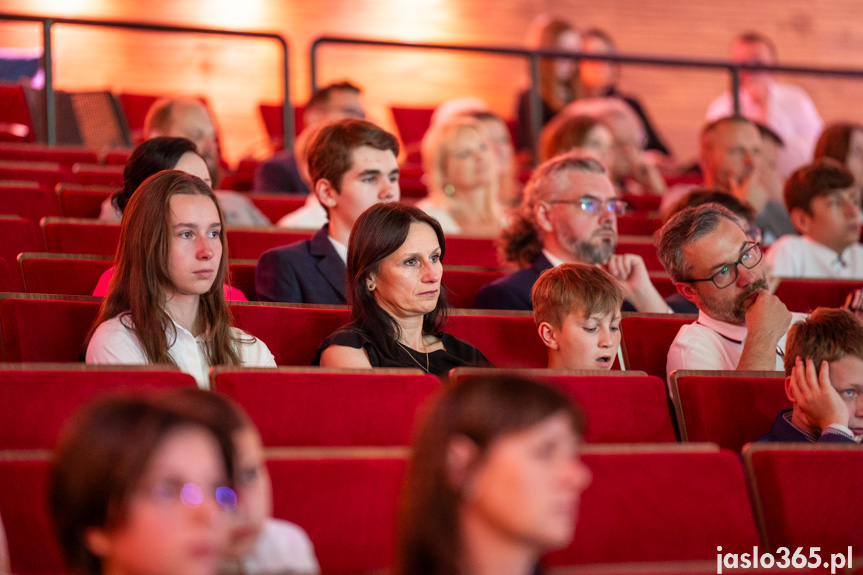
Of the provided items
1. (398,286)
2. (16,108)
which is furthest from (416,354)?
(16,108)

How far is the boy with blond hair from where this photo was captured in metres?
1.71

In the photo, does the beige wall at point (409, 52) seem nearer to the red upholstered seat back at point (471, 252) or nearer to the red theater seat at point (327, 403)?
the red upholstered seat back at point (471, 252)

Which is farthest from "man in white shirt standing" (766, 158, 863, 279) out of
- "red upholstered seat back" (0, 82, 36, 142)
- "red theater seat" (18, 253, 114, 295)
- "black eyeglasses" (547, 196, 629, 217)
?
"red upholstered seat back" (0, 82, 36, 142)

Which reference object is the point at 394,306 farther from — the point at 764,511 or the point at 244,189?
the point at 244,189

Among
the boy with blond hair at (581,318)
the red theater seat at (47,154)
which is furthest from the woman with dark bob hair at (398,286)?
the red theater seat at (47,154)

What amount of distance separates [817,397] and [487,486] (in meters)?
0.80

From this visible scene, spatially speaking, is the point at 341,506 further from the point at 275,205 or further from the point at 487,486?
the point at 275,205

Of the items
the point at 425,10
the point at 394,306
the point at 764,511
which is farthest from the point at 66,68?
the point at 764,511

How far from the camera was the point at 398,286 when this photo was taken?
174cm

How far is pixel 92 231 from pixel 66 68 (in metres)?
3.42

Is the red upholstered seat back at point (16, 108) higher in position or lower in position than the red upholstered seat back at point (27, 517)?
higher

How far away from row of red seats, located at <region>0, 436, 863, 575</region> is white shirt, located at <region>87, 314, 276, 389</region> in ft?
1.19

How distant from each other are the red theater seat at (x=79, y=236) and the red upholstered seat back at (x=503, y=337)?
2.43ft

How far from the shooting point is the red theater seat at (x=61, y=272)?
1.82 m
